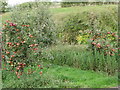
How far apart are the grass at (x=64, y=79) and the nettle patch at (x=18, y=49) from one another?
1.07ft

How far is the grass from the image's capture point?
17.5ft

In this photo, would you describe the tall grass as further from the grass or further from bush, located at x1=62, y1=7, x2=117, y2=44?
bush, located at x1=62, y1=7, x2=117, y2=44

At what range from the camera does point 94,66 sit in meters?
7.07

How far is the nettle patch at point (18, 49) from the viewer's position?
6.07 meters

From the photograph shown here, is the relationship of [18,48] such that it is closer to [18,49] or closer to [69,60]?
[18,49]

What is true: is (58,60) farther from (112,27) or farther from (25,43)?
(112,27)

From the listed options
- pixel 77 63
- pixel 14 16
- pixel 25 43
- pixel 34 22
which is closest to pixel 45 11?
pixel 34 22

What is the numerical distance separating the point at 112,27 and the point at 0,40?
661 cm

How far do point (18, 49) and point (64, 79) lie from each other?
1.50 m

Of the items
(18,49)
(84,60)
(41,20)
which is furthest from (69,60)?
(41,20)

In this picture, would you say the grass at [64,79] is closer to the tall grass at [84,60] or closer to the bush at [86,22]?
the tall grass at [84,60]

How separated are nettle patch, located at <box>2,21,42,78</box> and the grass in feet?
1.07

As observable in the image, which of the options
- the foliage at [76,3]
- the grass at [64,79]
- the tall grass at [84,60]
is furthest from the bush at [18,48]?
the foliage at [76,3]

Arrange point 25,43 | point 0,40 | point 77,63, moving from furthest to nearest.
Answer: point 77,63 < point 0,40 < point 25,43
